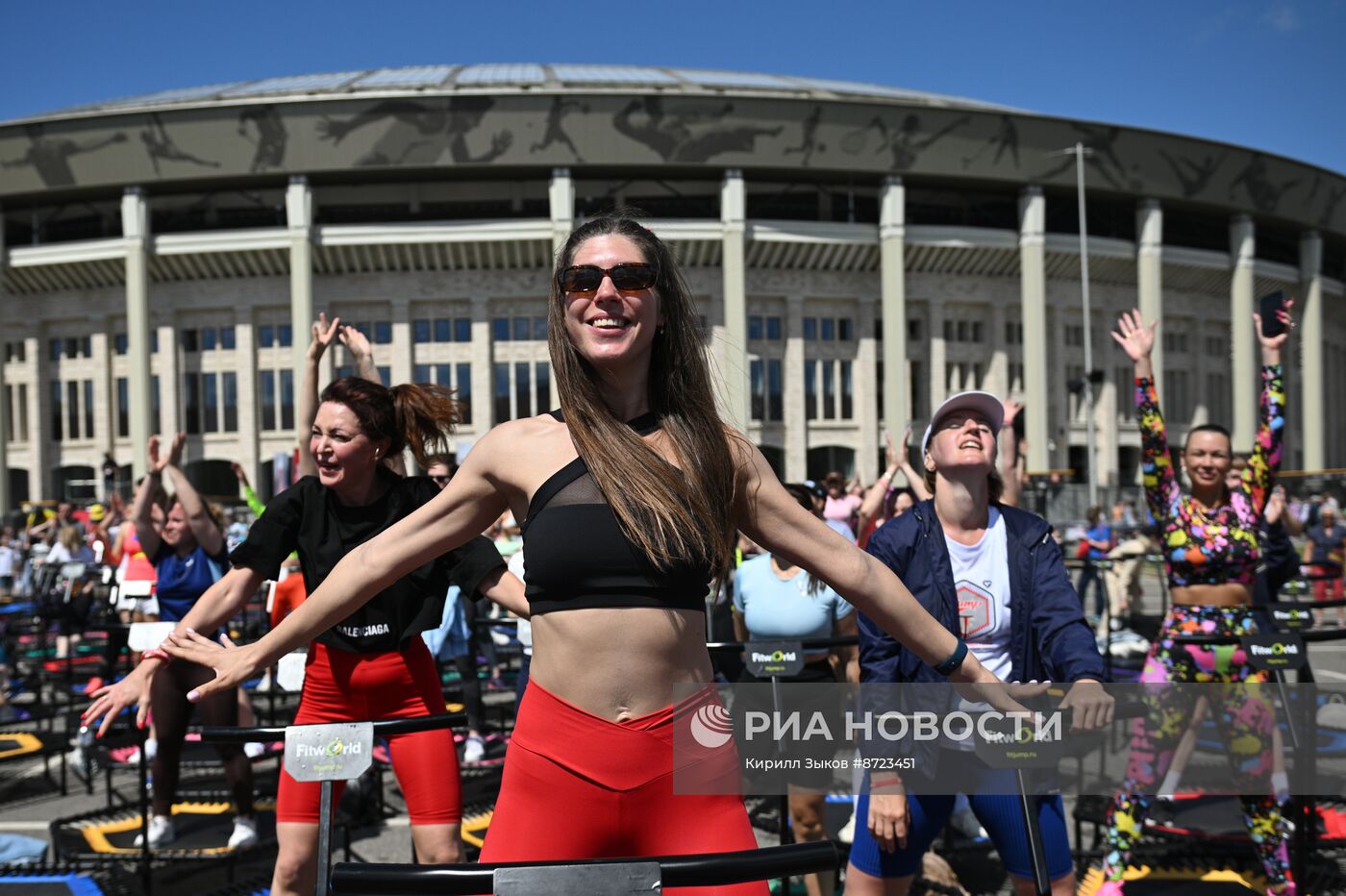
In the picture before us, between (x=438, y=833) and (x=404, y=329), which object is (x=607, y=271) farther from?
(x=404, y=329)

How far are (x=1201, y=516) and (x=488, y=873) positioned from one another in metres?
4.48

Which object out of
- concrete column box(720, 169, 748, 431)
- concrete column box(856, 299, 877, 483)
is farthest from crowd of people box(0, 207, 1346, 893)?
concrete column box(856, 299, 877, 483)

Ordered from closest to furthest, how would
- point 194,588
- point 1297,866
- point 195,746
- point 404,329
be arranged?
1. point 1297,866
2. point 194,588
3. point 195,746
4. point 404,329

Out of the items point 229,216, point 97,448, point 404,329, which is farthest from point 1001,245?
point 97,448

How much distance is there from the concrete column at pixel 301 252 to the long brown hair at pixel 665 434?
Answer: 140ft

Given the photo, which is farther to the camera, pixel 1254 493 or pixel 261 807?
pixel 261 807

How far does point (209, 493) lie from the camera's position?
47312 millimetres

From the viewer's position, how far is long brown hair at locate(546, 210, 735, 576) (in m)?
2.14

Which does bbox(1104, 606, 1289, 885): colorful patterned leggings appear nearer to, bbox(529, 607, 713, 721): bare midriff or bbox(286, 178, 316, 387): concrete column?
bbox(529, 607, 713, 721): bare midriff

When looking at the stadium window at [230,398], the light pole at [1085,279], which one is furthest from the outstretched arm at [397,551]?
the stadium window at [230,398]

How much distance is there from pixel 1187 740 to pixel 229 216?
47.4 metres

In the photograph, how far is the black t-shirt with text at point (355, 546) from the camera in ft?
11.3

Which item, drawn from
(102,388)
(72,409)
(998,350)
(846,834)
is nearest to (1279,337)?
(846,834)

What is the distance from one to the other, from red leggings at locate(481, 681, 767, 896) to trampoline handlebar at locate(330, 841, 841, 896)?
1.73ft
